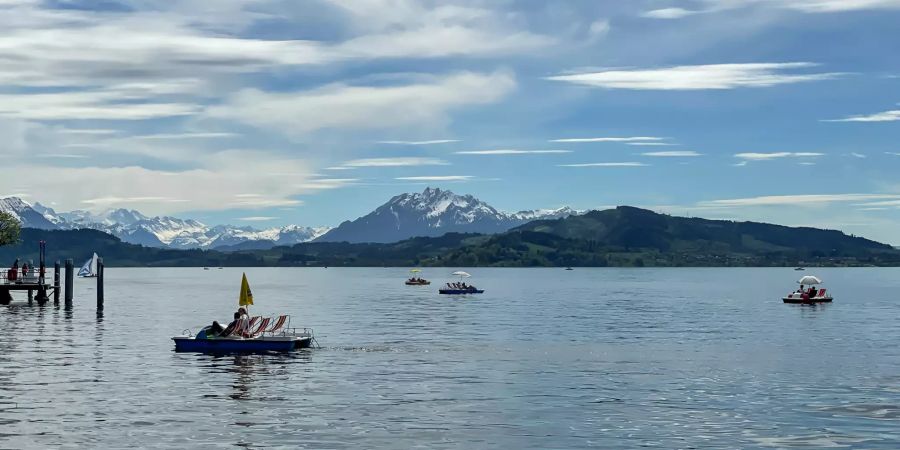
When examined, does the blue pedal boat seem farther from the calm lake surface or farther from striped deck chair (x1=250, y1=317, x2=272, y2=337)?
the calm lake surface

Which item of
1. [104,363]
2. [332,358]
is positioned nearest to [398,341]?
[332,358]

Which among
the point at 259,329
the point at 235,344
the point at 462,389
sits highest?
the point at 259,329

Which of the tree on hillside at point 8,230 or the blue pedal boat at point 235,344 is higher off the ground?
the tree on hillside at point 8,230

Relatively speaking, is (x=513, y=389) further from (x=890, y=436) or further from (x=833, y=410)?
(x=890, y=436)

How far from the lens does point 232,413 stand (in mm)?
51312

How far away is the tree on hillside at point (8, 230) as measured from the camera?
6496 inches

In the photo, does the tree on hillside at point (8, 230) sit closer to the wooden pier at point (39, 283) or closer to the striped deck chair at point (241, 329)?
the wooden pier at point (39, 283)

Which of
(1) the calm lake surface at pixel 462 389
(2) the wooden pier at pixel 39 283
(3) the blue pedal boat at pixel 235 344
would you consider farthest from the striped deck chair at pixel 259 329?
(2) the wooden pier at pixel 39 283

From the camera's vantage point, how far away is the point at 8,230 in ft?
547

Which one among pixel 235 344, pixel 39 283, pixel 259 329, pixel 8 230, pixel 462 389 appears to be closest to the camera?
pixel 462 389

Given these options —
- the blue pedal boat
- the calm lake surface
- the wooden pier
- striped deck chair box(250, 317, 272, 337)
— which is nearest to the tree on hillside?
the wooden pier

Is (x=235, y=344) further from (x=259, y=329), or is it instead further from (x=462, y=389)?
(x=462, y=389)

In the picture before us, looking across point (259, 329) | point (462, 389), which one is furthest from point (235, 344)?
point (462, 389)

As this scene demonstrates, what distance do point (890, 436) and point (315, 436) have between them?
23.6 metres
